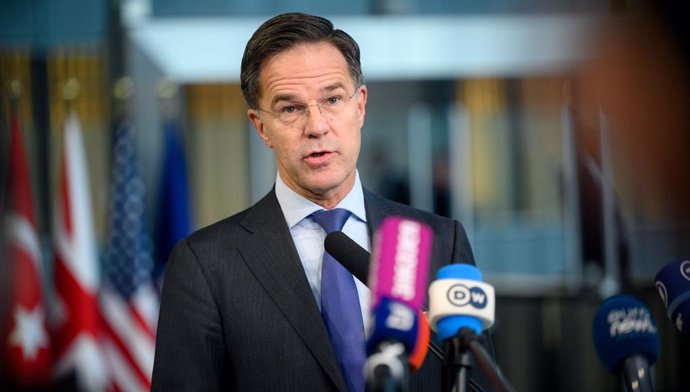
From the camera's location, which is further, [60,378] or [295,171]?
[60,378]

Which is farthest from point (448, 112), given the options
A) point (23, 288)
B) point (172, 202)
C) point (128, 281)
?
point (23, 288)

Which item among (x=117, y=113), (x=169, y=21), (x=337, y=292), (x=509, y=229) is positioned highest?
(x=169, y=21)

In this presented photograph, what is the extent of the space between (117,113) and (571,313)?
3.16 meters

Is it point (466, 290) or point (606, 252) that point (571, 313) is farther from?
point (466, 290)

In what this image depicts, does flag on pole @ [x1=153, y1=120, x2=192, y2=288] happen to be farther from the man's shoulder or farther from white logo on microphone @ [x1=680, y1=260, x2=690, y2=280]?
white logo on microphone @ [x1=680, y1=260, x2=690, y2=280]

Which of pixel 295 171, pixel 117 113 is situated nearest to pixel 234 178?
pixel 117 113

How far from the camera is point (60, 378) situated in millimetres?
5590

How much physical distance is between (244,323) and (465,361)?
0.51m

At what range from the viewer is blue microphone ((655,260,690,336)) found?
143 centimetres

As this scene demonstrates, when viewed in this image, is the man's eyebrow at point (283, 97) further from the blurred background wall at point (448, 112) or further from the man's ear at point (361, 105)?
the blurred background wall at point (448, 112)

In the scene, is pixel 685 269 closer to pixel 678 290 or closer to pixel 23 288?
pixel 678 290

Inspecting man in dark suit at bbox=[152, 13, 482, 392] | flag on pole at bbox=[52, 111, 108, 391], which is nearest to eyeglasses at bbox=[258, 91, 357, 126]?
man in dark suit at bbox=[152, 13, 482, 392]

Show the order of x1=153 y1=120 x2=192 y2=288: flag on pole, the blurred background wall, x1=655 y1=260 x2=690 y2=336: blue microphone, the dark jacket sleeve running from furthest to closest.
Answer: the blurred background wall
x1=153 y1=120 x2=192 y2=288: flag on pole
the dark jacket sleeve
x1=655 y1=260 x2=690 y2=336: blue microphone

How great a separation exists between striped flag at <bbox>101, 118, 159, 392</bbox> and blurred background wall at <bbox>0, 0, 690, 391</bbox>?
34 centimetres
